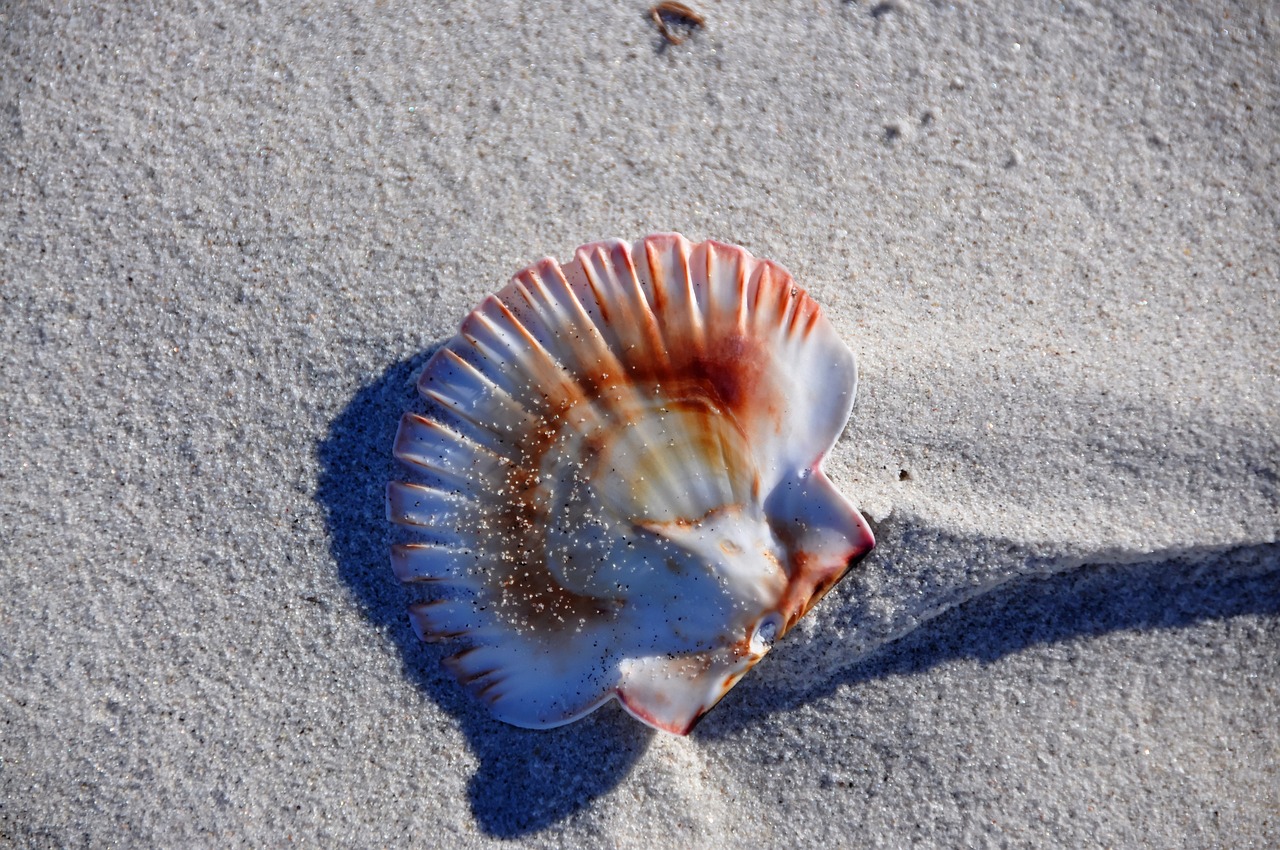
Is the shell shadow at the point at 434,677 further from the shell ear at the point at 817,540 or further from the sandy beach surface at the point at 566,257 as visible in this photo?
the shell ear at the point at 817,540

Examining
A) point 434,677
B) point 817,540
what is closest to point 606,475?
point 817,540

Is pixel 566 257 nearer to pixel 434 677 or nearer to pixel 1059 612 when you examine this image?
pixel 434 677

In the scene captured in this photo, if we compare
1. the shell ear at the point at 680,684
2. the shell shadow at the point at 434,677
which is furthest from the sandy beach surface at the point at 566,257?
the shell ear at the point at 680,684

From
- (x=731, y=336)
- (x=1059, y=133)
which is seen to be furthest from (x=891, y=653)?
(x=1059, y=133)

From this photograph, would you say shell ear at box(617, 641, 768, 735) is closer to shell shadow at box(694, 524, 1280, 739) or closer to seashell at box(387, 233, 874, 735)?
seashell at box(387, 233, 874, 735)

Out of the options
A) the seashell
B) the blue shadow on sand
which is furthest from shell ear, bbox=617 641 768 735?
the blue shadow on sand

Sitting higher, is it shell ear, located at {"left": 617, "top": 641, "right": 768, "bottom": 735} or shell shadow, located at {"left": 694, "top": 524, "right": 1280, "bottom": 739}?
shell shadow, located at {"left": 694, "top": 524, "right": 1280, "bottom": 739}

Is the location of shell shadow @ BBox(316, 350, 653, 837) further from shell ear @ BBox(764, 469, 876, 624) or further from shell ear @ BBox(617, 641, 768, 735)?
shell ear @ BBox(764, 469, 876, 624)
